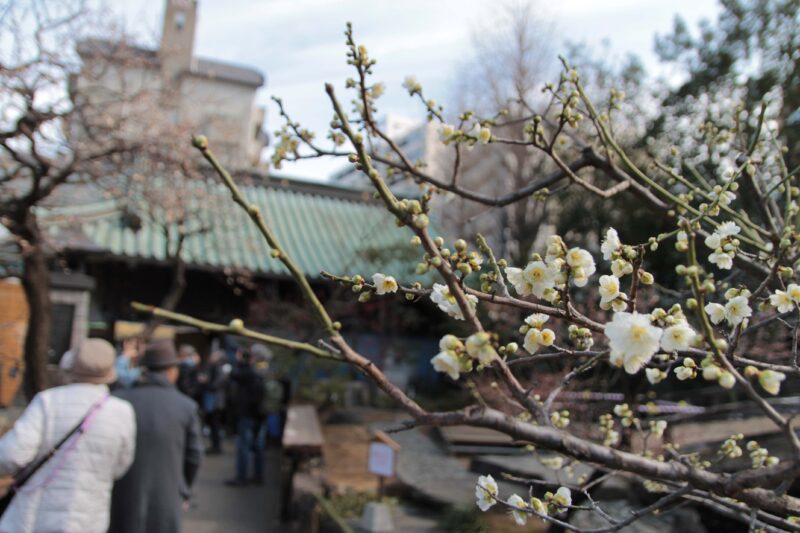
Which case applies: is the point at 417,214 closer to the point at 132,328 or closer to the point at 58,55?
the point at 58,55

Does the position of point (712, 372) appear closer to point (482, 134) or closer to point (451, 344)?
point (451, 344)

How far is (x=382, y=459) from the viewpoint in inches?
229

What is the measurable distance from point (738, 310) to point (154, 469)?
3.41 meters

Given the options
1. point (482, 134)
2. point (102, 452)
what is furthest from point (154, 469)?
point (482, 134)

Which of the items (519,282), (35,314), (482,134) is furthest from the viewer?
(35,314)

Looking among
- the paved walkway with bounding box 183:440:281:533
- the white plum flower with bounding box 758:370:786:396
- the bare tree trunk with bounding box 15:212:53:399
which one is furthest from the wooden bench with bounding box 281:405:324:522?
the white plum flower with bounding box 758:370:786:396

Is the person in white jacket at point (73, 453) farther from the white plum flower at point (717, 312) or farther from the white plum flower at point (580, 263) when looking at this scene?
the white plum flower at point (717, 312)

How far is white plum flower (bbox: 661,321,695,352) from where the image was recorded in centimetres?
140

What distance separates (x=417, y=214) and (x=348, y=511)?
584cm

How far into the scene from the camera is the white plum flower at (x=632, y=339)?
52.3 inches

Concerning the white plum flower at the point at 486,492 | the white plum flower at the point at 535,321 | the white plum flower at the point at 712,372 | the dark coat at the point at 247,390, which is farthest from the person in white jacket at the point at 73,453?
the dark coat at the point at 247,390

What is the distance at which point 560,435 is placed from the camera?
4.27 feet

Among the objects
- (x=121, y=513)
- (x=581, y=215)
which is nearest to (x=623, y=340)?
(x=121, y=513)

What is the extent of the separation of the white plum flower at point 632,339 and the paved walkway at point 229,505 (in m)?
6.53
